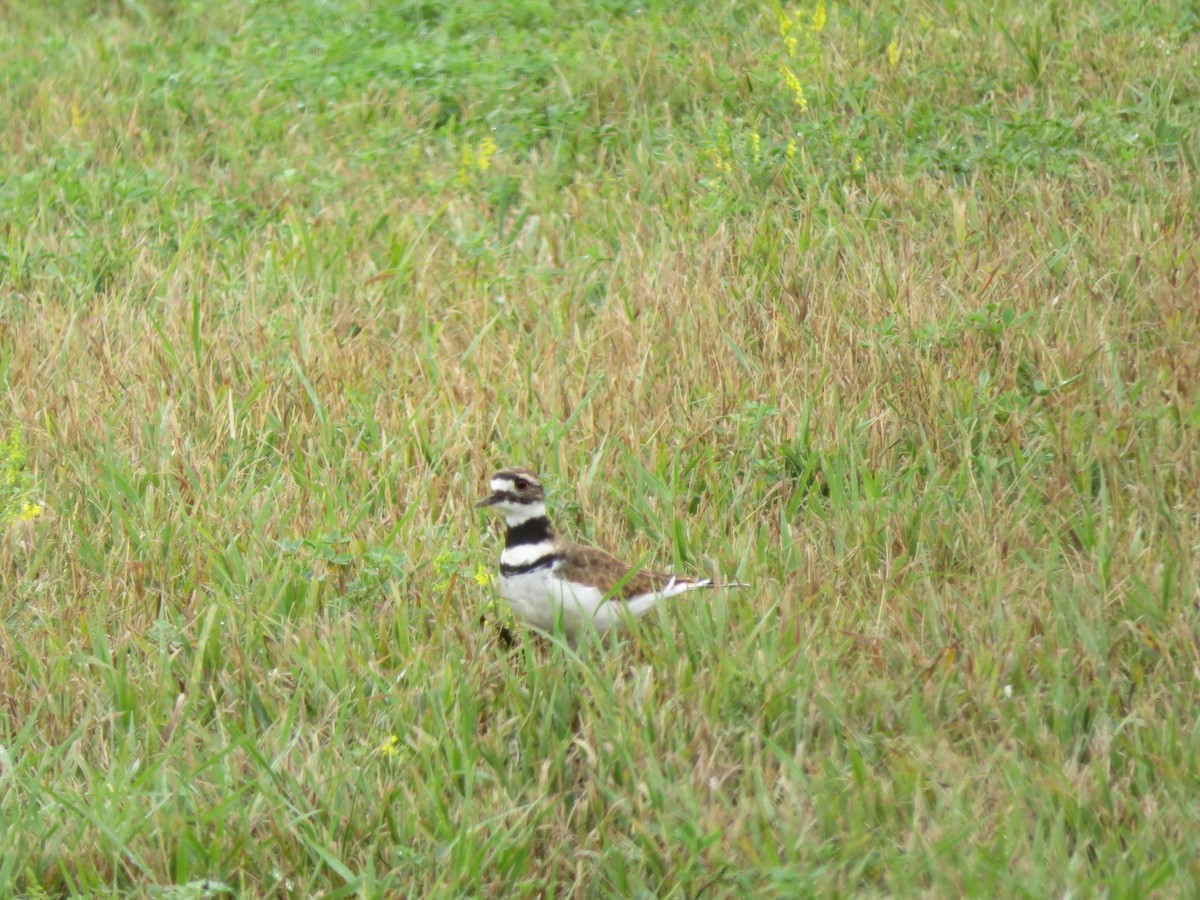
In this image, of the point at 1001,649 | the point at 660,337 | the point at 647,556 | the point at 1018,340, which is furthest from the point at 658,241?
the point at 1001,649

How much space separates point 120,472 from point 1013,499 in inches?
124

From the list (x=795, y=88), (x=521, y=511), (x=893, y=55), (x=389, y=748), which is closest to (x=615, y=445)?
(x=521, y=511)

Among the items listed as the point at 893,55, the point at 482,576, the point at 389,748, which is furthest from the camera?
the point at 893,55

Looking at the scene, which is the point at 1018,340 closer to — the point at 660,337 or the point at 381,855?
the point at 660,337

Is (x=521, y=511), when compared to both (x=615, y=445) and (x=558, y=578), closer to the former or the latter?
(x=558, y=578)

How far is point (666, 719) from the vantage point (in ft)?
12.7

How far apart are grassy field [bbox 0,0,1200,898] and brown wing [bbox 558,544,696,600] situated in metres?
0.11

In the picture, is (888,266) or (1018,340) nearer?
(1018,340)

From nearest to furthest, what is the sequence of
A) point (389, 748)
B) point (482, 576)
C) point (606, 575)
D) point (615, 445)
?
point (389, 748) → point (606, 575) → point (482, 576) → point (615, 445)

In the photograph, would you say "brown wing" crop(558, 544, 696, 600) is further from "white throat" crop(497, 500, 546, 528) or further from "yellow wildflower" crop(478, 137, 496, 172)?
"yellow wildflower" crop(478, 137, 496, 172)

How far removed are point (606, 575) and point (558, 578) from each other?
0.17 metres

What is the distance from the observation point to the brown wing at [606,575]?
4.35m

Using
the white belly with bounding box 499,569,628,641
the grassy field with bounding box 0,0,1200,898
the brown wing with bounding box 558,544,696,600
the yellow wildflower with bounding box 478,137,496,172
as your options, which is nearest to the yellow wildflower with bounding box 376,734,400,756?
the grassy field with bounding box 0,0,1200,898

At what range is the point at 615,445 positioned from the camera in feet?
17.6
